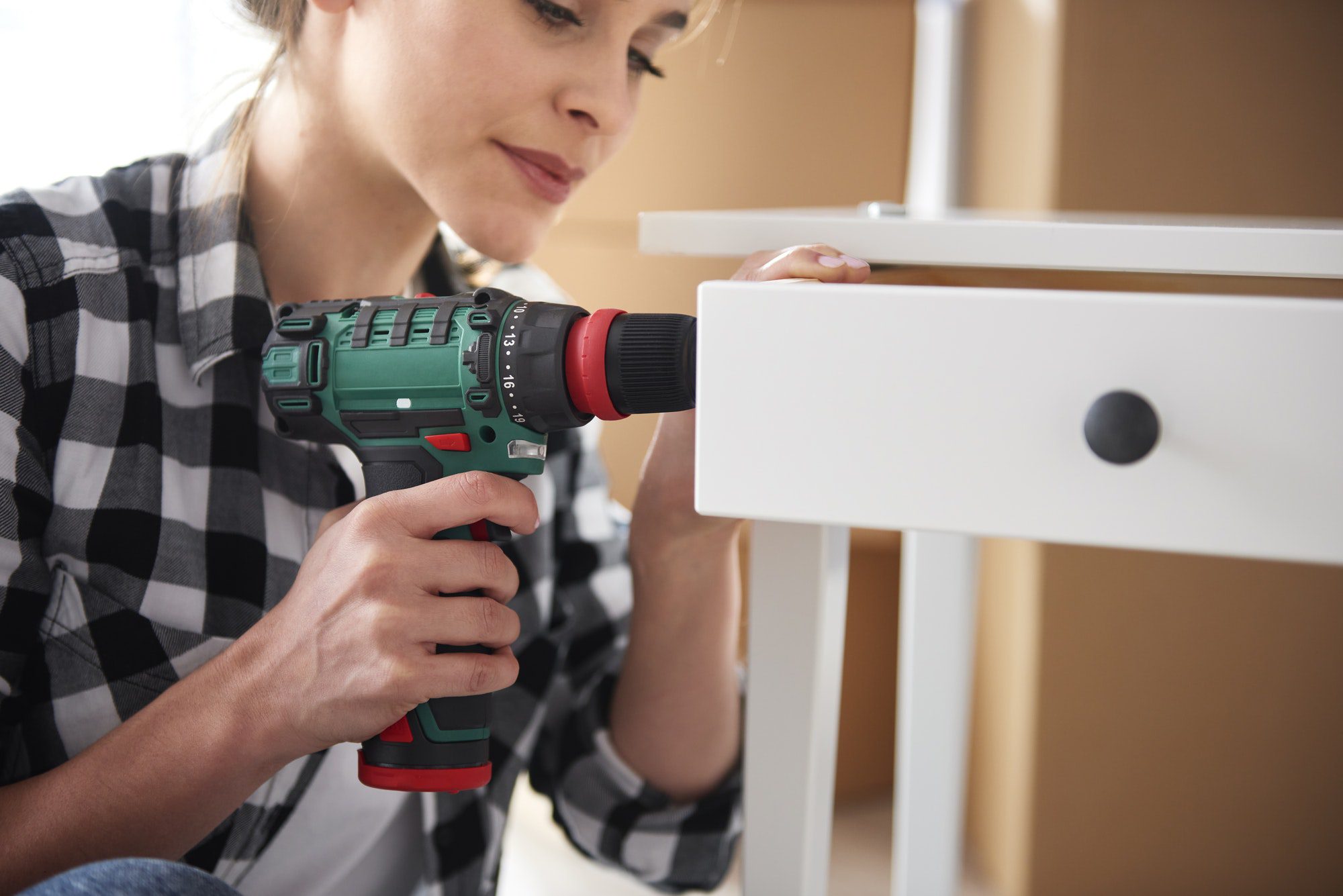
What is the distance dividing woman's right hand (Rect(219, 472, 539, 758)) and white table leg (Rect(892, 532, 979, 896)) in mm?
442

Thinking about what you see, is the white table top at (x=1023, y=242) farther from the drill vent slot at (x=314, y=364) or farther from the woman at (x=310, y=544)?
the drill vent slot at (x=314, y=364)

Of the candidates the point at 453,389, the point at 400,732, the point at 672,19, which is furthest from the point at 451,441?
the point at 672,19

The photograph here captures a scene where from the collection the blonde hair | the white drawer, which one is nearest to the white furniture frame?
the white drawer

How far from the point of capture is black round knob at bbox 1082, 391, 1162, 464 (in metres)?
0.31

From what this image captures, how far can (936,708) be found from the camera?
83 cm

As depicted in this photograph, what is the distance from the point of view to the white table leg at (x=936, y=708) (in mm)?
836

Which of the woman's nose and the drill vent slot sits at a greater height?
the woman's nose

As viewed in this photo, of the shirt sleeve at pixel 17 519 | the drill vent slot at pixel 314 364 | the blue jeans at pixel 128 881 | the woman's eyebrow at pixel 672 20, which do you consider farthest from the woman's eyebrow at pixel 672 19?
the blue jeans at pixel 128 881

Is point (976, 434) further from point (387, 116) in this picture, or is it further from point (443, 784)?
point (387, 116)

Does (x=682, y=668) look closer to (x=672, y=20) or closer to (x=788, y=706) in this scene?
(x=788, y=706)

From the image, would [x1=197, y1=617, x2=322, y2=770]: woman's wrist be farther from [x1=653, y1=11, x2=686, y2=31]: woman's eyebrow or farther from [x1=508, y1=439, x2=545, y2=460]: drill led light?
[x1=653, y1=11, x2=686, y2=31]: woman's eyebrow

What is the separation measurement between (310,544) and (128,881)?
0.36 meters

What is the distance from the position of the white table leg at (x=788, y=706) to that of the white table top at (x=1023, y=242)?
165mm

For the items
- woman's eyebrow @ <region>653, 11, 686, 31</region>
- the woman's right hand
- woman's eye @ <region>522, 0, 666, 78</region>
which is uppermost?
woman's eyebrow @ <region>653, 11, 686, 31</region>
